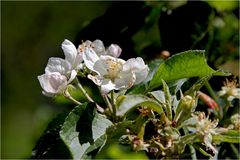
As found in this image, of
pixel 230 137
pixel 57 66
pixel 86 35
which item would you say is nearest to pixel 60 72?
pixel 57 66

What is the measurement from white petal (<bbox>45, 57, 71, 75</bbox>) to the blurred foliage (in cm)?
38

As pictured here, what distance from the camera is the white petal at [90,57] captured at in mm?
1173

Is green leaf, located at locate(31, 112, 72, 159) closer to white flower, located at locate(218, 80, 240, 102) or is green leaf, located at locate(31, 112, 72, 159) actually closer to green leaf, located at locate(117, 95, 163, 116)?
green leaf, located at locate(117, 95, 163, 116)

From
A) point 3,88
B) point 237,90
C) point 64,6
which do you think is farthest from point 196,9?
point 3,88

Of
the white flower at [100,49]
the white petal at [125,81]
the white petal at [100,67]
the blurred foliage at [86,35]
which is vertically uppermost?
the white flower at [100,49]

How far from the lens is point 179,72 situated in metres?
1.22

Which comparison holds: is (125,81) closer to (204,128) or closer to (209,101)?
(204,128)

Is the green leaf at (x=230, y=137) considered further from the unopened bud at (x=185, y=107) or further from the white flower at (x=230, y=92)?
the white flower at (x=230, y=92)

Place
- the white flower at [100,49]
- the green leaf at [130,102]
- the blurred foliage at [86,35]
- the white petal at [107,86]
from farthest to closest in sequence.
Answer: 1. the blurred foliage at [86,35]
2. the white flower at [100,49]
3. the white petal at [107,86]
4. the green leaf at [130,102]

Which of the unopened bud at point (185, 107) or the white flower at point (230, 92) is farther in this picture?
the white flower at point (230, 92)

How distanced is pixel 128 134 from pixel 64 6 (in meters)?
2.66

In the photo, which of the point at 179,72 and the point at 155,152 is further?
the point at 179,72

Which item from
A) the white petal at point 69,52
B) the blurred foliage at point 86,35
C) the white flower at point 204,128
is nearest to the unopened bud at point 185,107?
the white flower at point 204,128

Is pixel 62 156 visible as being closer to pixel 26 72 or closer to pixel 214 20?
pixel 214 20
